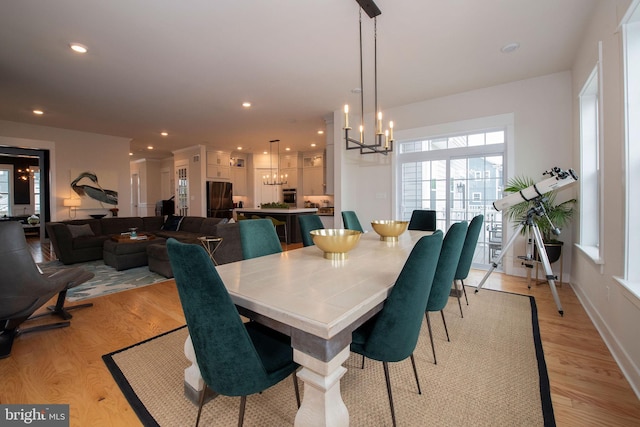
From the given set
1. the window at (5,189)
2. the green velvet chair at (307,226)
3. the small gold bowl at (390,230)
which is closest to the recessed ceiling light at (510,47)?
the small gold bowl at (390,230)

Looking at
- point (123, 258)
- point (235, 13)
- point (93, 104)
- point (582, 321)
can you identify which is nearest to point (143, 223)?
point (123, 258)

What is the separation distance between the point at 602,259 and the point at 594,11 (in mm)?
2169

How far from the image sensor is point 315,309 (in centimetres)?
105

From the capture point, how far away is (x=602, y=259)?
234 centimetres

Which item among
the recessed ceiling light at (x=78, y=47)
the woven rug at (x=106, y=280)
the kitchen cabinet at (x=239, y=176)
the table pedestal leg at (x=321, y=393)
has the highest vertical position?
the recessed ceiling light at (x=78, y=47)

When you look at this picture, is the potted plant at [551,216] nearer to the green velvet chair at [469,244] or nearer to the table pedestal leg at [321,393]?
the green velvet chair at [469,244]

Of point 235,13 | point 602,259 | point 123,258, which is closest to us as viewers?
point 602,259

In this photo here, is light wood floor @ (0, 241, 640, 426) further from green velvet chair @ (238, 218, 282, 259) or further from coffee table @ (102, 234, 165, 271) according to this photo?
coffee table @ (102, 234, 165, 271)

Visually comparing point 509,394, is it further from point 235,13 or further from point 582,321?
point 235,13

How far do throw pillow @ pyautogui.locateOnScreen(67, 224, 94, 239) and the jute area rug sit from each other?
413cm

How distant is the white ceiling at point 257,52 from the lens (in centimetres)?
247

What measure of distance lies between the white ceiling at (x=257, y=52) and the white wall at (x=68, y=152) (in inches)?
35.0

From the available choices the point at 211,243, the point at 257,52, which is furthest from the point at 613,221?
the point at 211,243

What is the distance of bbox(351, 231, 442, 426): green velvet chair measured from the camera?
1.25 meters
